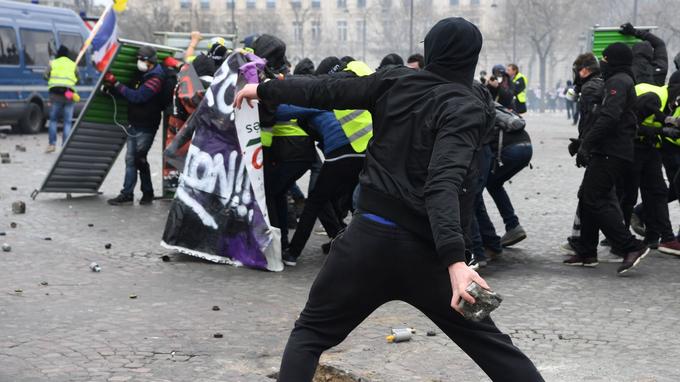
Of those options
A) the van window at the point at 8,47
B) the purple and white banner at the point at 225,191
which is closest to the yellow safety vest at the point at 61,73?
the van window at the point at 8,47

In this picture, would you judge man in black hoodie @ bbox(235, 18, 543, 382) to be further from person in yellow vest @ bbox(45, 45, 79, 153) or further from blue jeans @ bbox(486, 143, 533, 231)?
person in yellow vest @ bbox(45, 45, 79, 153)

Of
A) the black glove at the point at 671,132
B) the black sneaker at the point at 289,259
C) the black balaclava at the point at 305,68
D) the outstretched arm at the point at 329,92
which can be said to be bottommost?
the black sneaker at the point at 289,259

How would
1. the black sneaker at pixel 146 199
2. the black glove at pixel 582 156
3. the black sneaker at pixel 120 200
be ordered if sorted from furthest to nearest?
the black sneaker at pixel 146 199
the black sneaker at pixel 120 200
the black glove at pixel 582 156

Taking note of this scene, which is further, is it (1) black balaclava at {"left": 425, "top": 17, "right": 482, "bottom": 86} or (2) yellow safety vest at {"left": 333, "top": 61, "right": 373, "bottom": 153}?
(2) yellow safety vest at {"left": 333, "top": 61, "right": 373, "bottom": 153}

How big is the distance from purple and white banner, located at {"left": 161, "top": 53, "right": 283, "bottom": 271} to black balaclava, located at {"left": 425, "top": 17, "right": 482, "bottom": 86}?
14.5ft

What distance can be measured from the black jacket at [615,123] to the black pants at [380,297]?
4.55 meters

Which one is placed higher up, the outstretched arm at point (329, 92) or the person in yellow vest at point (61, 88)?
the outstretched arm at point (329, 92)

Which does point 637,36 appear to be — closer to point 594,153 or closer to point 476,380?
point 594,153

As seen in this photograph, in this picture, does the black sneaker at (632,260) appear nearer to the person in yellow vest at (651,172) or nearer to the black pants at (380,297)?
the person in yellow vest at (651,172)

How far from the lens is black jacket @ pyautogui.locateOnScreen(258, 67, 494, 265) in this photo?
365 centimetres

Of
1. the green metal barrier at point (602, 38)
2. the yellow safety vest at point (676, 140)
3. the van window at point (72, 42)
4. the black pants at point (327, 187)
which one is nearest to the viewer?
the black pants at point (327, 187)

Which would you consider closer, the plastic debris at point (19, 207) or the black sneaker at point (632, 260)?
the black sneaker at point (632, 260)

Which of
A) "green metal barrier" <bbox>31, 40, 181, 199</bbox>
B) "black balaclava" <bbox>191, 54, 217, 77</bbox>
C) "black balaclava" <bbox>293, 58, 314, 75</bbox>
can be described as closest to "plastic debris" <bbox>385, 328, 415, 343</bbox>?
"black balaclava" <bbox>293, 58, 314, 75</bbox>

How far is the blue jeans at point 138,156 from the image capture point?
1201cm
